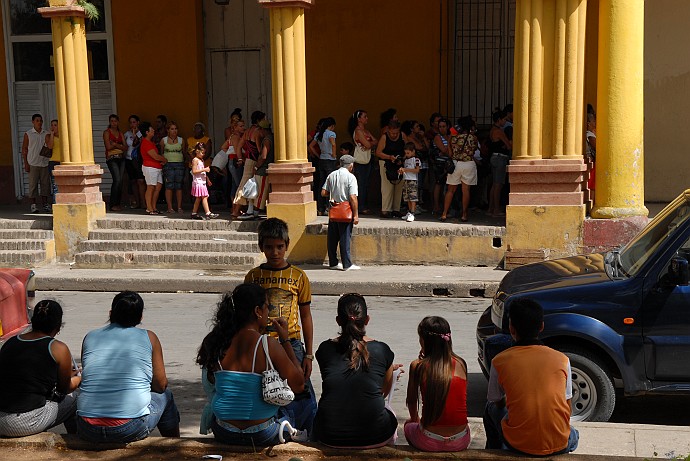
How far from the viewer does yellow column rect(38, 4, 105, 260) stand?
1452 cm

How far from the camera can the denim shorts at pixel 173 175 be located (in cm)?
1588

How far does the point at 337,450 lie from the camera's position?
17.6 feet

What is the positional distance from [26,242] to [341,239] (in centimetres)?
Result: 512

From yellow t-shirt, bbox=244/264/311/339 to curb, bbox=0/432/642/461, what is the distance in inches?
39.0

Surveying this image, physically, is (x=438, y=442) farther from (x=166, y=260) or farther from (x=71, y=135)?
(x=71, y=135)

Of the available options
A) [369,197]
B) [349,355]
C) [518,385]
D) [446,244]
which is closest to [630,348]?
[518,385]

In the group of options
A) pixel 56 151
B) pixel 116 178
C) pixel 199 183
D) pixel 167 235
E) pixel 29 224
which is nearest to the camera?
pixel 167 235

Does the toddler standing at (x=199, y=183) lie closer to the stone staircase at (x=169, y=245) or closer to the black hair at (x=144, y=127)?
the stone staircase at (x=169, y=245)

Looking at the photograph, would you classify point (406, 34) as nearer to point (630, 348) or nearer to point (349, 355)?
point (630, 348)

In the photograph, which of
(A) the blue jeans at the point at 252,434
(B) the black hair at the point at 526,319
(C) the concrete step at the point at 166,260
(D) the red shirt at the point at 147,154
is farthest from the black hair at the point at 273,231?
→ (D) the red shirt at the point at 147,154

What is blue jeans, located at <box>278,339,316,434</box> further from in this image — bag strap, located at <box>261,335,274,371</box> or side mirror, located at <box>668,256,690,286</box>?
side mirror, located at <box>668,256,690,286</box>

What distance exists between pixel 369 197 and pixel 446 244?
3.83 meters

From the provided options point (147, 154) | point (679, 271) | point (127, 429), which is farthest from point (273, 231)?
point (147, 154)

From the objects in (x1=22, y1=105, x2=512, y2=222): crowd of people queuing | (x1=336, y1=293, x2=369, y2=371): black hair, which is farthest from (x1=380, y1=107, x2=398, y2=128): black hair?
(x1=336, y1=293, x2=369, y2=371): black hair
